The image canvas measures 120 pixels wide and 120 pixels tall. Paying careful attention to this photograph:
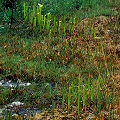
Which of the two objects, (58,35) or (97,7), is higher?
(97,7)

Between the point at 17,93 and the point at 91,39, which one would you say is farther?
the point at 91,39

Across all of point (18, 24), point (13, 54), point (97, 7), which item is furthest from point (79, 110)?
point (97, 7)

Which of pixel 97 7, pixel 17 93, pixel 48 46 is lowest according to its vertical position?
pixel 17 93

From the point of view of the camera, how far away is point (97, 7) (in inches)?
511

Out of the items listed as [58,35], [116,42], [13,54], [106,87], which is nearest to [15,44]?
[13,54]

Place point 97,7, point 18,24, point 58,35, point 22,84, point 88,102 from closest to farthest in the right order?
point 88,102 → point 22,84 → point 58,35 → point 18,24 → point 97,7

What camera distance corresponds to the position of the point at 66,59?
8602 millimetres

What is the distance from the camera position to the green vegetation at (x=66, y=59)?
19.2ft

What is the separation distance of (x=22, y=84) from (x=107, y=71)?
196 cm

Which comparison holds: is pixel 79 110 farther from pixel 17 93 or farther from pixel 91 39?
pixel 91 39

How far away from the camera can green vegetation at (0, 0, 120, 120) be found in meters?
5.86

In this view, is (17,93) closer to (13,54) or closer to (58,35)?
(13,54)

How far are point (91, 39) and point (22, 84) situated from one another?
3584 mm

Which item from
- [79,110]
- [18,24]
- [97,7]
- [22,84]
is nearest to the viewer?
[79,110]
